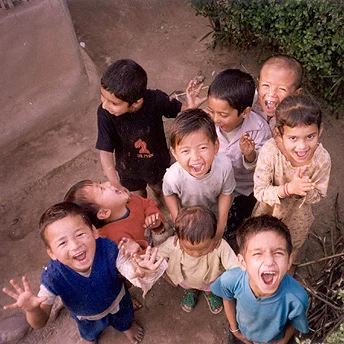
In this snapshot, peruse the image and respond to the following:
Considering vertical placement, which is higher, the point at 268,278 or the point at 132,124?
the point at 132,124

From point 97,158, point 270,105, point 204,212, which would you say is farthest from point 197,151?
point 97,158

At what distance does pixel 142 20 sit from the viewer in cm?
625

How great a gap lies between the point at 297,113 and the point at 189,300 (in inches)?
65.8

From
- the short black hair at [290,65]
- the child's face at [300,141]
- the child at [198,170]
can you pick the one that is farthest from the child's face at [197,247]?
the short black hair at [290,65]

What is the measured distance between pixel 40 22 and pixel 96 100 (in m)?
1.02

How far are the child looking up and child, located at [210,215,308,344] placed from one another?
2.21ft

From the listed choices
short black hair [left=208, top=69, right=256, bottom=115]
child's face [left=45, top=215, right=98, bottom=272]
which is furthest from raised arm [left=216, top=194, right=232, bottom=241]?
child's face [left=45, top=215, right=98, bottom=272]

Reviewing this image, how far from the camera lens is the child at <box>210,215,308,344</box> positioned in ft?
7.93

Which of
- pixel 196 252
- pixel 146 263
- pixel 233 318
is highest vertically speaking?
pixel 146 263

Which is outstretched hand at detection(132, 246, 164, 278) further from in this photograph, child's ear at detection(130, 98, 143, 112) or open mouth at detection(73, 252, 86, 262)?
child's ear at detection(130, 98, 143, 112)

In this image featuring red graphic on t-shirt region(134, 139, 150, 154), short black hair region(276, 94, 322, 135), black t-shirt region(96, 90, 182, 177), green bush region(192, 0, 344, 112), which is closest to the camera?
short black hair region(276, 94, 322, 135)

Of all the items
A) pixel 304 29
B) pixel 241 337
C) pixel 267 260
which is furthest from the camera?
pixel 304 29

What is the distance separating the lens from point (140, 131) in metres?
3.48

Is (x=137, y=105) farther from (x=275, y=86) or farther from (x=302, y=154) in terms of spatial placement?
(x=302, y=154)
